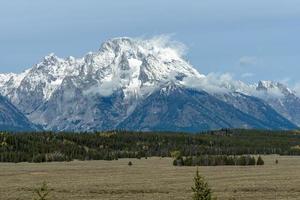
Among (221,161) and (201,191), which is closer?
(201,191)

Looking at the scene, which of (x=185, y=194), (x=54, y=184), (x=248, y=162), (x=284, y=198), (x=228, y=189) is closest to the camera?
(x=284, y=198)

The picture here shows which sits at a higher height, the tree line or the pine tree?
the tree line

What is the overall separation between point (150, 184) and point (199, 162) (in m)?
83.2

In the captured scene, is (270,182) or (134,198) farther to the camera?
(270,182)

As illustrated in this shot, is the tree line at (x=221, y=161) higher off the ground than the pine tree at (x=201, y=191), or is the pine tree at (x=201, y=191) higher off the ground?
the tree line at (x=221, y=161)

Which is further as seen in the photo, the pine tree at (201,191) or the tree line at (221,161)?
the tree line at (221,161)

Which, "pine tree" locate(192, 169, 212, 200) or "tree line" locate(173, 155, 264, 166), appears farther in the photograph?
"tree line" locate(173, 155, 264, 166)

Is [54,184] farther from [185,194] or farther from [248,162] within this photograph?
[248,162]

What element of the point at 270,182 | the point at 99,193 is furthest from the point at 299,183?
the point at 99,193

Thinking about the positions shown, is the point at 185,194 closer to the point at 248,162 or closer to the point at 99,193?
the point at 99,193

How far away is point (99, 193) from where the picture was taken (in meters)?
84.8

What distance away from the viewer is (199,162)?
181 metres

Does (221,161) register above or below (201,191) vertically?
above

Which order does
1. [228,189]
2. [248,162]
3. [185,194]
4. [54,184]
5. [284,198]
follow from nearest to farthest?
[284,198] → [185,194] → [228,189] → [54,184] → [248,162]
